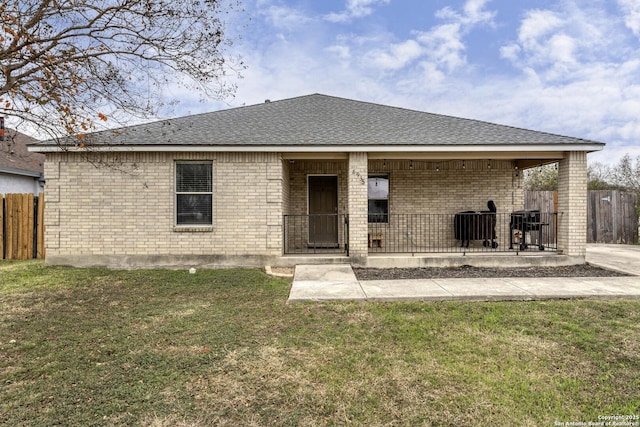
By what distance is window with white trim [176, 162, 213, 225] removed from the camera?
27.2 ft

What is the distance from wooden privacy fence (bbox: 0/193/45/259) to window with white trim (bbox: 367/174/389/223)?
979cm

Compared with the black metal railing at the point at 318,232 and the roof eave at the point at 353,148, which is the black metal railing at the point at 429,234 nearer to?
the black metal railing at the point at 318,232

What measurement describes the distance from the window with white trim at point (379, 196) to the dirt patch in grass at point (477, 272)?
2656mm

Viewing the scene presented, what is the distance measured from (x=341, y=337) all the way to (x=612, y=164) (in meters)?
24.6

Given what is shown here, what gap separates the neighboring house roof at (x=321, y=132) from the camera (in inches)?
313

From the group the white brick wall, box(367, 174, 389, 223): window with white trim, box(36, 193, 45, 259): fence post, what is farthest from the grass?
box(36, 193, 45, 259): fence post

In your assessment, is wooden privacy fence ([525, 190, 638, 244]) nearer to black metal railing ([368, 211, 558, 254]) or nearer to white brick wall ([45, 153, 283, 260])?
black metal railing ([368, 211, 558, 254])

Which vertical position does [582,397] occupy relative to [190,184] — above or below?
below

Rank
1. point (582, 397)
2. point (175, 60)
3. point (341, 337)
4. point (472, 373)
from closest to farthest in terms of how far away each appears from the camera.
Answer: point (582, 397) → point (472, 373) → point (341, 337) → point (175, 60)

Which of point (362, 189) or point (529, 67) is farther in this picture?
point (529, 67)

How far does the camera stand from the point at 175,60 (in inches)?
210

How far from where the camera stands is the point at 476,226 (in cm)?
956

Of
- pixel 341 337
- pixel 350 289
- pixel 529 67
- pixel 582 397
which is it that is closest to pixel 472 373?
pixel 582 397

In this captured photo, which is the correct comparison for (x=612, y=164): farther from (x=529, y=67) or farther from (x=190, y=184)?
(x=190, y=184)
